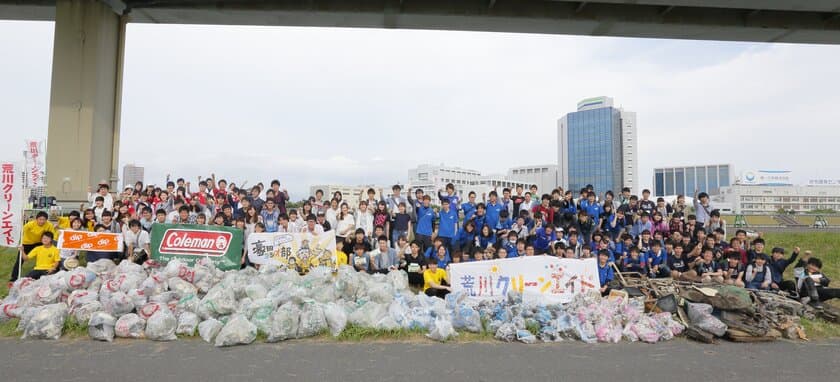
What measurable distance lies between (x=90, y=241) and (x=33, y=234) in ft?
3.67

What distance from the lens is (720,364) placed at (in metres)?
5.32

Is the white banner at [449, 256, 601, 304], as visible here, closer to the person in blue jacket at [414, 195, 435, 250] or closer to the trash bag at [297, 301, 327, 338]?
the person in blue jacket at [414, 195, 435, 250]

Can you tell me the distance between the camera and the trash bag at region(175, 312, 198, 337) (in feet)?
20.1

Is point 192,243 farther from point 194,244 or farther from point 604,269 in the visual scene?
point 604,269

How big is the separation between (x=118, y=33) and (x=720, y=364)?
57.9ft

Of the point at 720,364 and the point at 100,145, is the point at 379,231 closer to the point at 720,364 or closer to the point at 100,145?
the point at 720,364

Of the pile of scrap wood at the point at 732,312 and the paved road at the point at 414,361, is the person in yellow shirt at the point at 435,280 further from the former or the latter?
the pile of scrap wood at the point at 732,312

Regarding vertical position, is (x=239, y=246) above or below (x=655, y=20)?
below

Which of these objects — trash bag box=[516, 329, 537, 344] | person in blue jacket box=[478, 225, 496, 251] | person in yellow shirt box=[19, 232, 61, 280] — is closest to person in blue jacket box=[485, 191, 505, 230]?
person in blue jacket box=[478, 225, 496, 251]

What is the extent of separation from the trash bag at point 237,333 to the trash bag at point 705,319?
608cm

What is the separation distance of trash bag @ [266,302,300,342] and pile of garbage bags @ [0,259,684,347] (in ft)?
0.04

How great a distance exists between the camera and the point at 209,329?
5988mm

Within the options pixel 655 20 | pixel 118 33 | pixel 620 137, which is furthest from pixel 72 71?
pixel 620 137

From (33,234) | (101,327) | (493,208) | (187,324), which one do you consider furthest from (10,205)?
(493,208)
